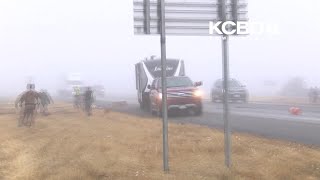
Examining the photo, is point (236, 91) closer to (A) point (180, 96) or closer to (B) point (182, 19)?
(A) point (180, 96)

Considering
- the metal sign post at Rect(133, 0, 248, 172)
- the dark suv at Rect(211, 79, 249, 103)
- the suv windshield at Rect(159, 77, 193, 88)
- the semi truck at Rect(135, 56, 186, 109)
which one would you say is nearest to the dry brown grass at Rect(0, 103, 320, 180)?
the metal sign post at Rect(133, 0, 248, 172)

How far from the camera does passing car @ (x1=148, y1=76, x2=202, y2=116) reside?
79.8ft

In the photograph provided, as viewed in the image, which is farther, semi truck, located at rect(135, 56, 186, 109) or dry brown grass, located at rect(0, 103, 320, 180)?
semi truck, located at rect(135, 56, 186, 109)

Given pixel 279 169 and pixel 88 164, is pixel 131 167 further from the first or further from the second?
pixel 279 169

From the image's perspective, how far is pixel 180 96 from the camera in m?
24.3

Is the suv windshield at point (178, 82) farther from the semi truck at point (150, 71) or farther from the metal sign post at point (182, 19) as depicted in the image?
the metal sign post at point (182, 19)

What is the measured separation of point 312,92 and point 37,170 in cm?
3597

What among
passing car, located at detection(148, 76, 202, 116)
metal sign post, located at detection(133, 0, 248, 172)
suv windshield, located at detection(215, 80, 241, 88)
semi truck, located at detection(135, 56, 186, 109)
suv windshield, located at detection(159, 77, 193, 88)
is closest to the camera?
metal sign post, located at detection(133, 0, 248, 172)

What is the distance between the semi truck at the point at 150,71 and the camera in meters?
29.3

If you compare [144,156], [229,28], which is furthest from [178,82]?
[229,28]

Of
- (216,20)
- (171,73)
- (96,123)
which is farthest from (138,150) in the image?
(171,73)

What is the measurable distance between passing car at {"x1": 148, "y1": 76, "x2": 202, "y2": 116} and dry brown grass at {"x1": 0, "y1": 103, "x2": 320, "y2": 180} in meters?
6.86

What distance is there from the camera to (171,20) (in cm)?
972

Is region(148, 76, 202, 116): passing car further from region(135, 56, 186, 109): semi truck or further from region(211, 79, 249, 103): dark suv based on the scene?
region(211, 79, 249, 103): dark suv
